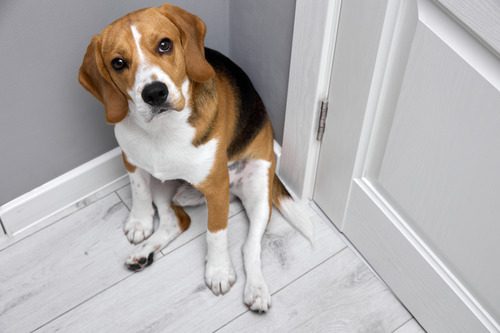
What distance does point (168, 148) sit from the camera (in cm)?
158

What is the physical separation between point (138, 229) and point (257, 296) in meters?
0.45

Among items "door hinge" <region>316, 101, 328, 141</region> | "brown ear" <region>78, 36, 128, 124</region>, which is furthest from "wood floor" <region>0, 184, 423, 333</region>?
"brown ear" <region>78, 36, 128, 124</region>

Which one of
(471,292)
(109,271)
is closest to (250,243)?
(109,271)

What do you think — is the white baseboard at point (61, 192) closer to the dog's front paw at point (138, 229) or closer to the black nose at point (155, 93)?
the dog's front paw at point (138, 229)

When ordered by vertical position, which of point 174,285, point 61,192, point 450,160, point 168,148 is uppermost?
point 450,160

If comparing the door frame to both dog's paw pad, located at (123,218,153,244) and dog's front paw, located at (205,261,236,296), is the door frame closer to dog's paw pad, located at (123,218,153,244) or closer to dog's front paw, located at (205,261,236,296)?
dog's front paw, located at (205,261,236,296)

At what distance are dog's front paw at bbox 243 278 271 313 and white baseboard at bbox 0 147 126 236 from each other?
0.62m

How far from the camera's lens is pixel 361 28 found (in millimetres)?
1474

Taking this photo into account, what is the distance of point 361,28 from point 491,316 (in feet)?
2.57

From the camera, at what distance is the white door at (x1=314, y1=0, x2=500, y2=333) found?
1276 millimetres

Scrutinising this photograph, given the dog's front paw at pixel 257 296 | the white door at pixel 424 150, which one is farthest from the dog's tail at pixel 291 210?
the dog's front paw at pixel 257 296

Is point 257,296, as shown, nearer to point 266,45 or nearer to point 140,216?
point 140,216

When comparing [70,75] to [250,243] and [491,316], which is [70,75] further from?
[491,316]

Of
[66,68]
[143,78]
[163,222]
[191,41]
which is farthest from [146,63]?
[163,222]
